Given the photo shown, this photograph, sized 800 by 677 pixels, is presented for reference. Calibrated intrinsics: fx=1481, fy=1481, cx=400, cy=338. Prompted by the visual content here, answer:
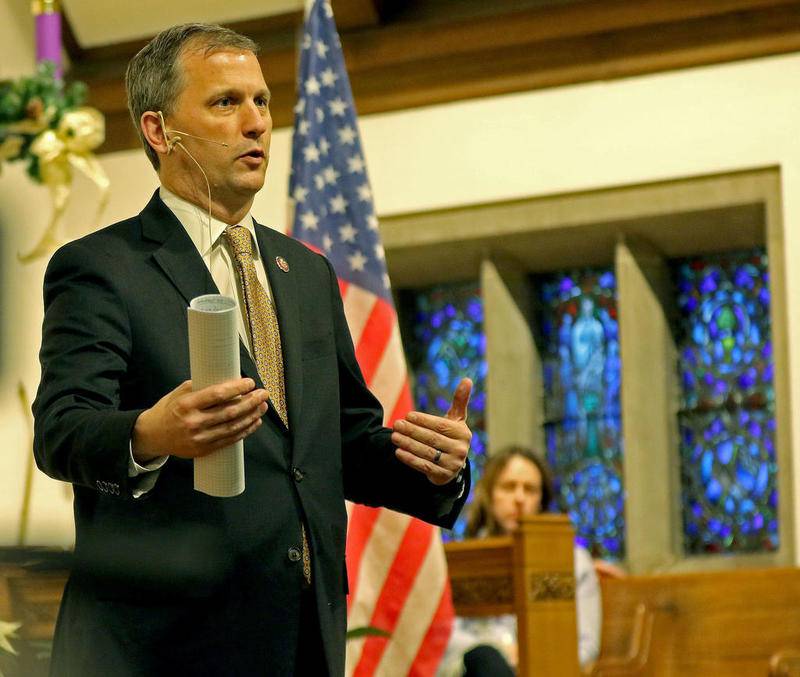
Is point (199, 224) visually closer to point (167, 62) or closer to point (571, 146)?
point (167, 62)

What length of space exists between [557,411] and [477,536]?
2175 mm

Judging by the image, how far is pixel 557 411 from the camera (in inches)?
303

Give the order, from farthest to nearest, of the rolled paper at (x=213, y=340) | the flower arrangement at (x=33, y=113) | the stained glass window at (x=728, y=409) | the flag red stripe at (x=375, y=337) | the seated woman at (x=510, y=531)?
the stained glass window at (x=728, y=409)
the seated woman at (x=510, y=531)
the flag red stripe at (x=375, y=337)
the flower arrangement at (x=33, y=113)
the rolled paper at (x=213, y=340)

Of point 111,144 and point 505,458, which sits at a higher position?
point 111,144

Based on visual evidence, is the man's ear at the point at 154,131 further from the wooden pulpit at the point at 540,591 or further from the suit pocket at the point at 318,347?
the wooden pulpit at the point at 540,591

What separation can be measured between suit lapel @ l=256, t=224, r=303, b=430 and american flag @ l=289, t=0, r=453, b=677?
2402 mm

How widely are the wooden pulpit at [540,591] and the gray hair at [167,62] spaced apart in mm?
2249

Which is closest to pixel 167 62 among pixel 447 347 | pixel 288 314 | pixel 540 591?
pixel 288 314

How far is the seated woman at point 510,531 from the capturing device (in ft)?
15.7

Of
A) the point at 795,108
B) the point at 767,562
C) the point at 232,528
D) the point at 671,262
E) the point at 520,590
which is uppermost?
the point at 795,108

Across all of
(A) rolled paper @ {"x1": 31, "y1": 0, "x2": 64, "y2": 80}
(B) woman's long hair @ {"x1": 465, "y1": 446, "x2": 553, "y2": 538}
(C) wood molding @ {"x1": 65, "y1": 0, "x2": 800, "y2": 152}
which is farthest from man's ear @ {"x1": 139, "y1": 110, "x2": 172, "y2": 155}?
(C) wood molding @ {"x1": 65, "y1": 0, "x2": 800, "y2": 152}

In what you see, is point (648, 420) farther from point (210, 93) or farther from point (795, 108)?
point (210, 93)

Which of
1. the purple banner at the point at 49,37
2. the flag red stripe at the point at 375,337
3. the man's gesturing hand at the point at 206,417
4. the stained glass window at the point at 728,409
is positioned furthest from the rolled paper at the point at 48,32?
the stained glass window at the point at 728,409

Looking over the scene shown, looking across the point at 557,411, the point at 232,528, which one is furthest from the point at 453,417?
the point at 557,411
